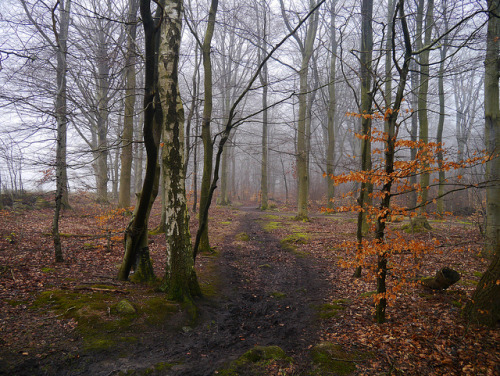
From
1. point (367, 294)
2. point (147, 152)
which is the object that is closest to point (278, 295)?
point (367, 294)

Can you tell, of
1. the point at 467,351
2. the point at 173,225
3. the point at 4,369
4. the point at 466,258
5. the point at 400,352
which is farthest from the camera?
the point at 466,258

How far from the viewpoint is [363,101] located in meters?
8.88

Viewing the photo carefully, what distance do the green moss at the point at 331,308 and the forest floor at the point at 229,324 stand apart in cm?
3

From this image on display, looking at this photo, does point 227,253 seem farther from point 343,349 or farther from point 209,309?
point 343,349

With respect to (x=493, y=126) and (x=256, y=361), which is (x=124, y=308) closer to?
(x=256, y=361)

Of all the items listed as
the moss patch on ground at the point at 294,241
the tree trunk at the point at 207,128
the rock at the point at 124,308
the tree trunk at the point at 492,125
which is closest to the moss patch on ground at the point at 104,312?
the rock at the point at 124,308

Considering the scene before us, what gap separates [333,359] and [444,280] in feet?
9.35

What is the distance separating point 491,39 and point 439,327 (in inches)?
261

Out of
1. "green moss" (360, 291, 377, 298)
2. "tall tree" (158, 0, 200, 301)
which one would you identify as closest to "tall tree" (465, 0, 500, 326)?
"green moss" (360, 291, 377, 298)

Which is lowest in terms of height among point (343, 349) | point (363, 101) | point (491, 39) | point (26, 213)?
point (343, 349)

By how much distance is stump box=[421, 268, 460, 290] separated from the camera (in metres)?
4.99

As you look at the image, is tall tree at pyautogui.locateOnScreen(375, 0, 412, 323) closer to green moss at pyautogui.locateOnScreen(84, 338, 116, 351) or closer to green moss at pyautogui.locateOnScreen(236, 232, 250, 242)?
green moss at pyautogui.locateOnScreen(84, 338, 116, 351)

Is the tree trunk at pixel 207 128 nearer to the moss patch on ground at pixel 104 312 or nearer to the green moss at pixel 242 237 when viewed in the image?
the green moss at pixel 242 237

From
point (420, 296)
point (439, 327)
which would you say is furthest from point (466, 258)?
point (439, 327)
